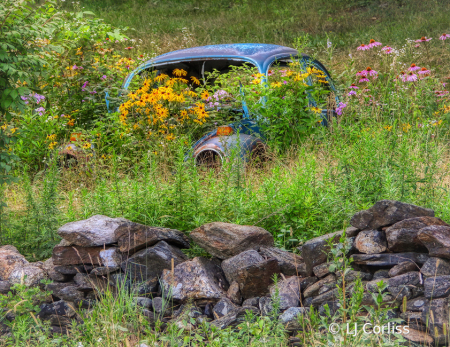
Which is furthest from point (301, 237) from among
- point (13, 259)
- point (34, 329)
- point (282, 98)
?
point (282, 98)

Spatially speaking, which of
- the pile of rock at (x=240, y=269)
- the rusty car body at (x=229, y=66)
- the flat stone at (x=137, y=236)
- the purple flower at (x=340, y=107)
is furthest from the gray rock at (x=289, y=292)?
the purple flower at (x=340, y=107)

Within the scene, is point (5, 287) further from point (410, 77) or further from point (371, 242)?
point (410, 77)

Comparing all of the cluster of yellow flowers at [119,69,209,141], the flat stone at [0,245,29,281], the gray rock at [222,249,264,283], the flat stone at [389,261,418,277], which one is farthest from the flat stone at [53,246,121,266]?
the cluster of yellow flowers at [119,69,209,141]

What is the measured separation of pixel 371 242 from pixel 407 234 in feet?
0.76

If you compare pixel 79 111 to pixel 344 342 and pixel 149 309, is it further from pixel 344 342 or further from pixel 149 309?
pixel 344 342

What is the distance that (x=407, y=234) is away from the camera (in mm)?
2746

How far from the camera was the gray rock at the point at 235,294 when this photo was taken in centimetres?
299

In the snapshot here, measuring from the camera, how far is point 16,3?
375 cm

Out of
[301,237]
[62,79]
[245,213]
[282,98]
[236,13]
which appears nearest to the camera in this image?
[301,237]

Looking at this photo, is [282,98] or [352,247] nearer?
[352,247]

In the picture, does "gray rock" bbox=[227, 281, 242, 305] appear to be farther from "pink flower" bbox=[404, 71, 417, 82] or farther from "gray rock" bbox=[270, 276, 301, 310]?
"pink flower" bbox=[404, 71, 417, 82]

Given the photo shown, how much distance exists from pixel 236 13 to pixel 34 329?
58.1 ft

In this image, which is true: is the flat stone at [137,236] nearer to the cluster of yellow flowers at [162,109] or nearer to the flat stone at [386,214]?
the flat stone at [386,214]

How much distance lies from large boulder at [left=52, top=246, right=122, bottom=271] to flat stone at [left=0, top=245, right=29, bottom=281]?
276mm
